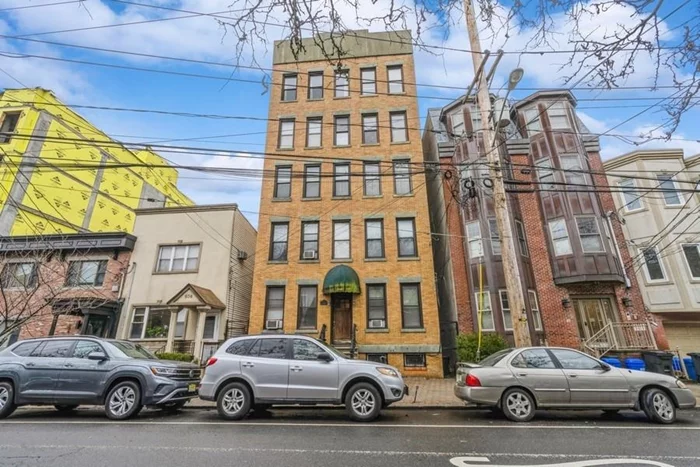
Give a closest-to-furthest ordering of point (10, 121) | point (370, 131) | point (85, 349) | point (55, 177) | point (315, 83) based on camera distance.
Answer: point (85, 349) → point (370, 131) → point (315, 83) → point (10, 121) → point (55, 177)

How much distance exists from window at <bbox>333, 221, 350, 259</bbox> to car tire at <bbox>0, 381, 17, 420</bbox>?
37.6 feet

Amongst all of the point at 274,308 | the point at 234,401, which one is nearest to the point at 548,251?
the point at 274,308

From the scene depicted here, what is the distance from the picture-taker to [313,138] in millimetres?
19000

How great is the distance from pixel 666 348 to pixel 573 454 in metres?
14.9

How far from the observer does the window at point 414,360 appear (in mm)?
14406

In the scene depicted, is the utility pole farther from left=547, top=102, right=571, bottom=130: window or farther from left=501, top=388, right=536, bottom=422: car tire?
left=547, top=102, right=571, bottom=130: window

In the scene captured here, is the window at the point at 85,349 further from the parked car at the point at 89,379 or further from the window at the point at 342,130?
the window at the point at 342,130

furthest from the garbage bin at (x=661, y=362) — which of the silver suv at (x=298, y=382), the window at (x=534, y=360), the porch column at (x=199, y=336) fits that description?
the porch column at (x=199, y=336)

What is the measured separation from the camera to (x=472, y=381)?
728 centimetres

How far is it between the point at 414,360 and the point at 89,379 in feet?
37.1

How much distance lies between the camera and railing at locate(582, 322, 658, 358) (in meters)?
13.9

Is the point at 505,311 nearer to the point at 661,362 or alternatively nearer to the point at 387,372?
the point at 661,362

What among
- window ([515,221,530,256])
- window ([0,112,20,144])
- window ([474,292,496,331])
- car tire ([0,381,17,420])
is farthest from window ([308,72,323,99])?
window ([0,112,20,144])

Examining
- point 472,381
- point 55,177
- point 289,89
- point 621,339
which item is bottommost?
point 472,381
